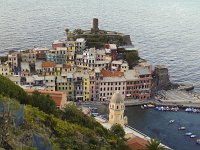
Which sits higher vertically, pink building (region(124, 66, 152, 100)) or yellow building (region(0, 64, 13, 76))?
yellow building (region(0, 64, 13, 76))

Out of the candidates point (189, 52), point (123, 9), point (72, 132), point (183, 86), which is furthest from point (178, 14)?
point (72, 132)

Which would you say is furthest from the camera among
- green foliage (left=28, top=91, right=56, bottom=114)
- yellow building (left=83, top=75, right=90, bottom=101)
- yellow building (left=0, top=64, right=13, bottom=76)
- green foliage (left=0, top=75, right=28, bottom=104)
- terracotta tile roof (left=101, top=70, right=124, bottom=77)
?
terracotta tile roof (left=101, top=70, right=124, bottom=77)

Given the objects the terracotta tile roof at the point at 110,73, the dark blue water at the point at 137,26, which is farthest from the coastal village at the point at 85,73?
the dark blue water at the point at 137,26

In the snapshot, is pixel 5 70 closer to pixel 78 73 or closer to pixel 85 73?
pixel 78 73

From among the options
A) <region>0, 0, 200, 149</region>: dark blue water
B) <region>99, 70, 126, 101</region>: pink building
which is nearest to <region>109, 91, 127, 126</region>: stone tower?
<region>0, 0, 200, 149</region>: dark blue water

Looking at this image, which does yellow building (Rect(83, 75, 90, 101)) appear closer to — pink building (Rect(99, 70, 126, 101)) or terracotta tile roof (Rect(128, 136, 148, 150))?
pink building (Rect(99, 70, 126, 101))

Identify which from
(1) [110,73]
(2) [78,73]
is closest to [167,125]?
(1) [110,73]

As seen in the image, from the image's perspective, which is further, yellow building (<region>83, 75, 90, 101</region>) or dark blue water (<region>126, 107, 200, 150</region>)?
yellow building (<region>83, 75, 90, 101</region>)

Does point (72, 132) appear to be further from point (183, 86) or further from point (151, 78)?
point (183, 86)

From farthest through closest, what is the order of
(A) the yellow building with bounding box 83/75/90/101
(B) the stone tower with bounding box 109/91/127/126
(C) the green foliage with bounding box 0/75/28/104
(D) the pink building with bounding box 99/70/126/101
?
(D) the pink building with bounding box 99/70/126/101, (A) the yellow building with bounding box 83/75/90/101, (B) the stone tower with bounding box 109/91/127/126, (C) the green foliage with bounding box 0/75/28/104
